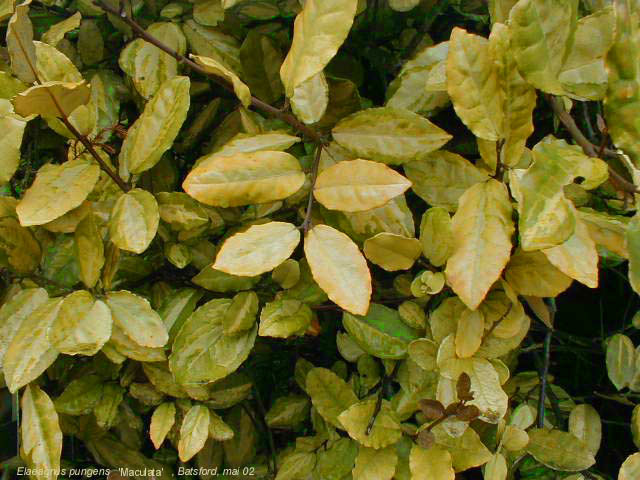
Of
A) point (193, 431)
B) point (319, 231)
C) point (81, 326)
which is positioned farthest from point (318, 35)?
point (193, 431)

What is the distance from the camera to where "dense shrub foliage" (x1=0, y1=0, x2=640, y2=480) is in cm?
62

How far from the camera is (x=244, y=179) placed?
648 millimetres

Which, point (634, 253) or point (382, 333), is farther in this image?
point (382, 333)

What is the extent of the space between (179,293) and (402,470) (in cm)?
38

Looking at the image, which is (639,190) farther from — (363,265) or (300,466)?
(300,466)

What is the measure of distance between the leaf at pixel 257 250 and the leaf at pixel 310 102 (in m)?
0.15

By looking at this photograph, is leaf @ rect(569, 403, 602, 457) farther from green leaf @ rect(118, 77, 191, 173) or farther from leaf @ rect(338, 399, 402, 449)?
green leaf @ rect(118, 77, 191, 173)

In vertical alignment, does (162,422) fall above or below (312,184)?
below

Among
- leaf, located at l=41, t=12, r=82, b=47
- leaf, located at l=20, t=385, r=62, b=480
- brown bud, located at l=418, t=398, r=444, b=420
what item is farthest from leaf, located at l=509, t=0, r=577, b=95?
leaf, located at l=20, t=385, r=62, b=480

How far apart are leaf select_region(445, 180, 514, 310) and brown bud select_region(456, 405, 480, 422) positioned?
0.48ft

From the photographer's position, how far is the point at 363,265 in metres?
0.62

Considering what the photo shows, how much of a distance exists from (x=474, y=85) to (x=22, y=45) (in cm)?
50

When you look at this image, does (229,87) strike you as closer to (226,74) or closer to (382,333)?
(226,74)

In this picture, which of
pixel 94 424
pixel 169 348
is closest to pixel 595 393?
pixel 169 348
